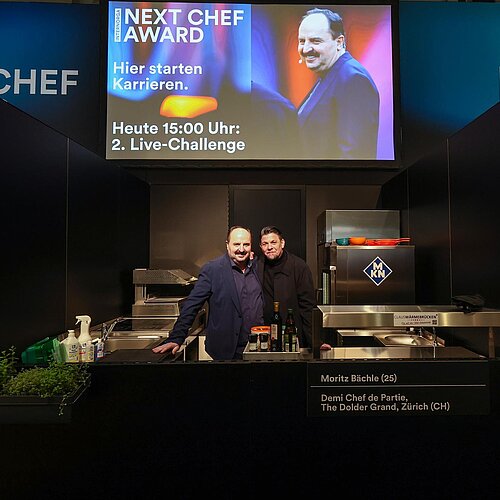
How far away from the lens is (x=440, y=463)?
5.11 feet

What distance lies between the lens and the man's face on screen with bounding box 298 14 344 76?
3.70m

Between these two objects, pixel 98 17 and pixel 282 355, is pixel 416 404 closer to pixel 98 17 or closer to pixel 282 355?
pixel 282 355

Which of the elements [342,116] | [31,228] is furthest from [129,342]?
[342,116]

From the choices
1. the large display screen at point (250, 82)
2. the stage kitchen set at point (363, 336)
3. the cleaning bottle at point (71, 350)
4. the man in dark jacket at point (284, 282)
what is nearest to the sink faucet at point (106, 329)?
the stage kitchen set at point (363, 336)

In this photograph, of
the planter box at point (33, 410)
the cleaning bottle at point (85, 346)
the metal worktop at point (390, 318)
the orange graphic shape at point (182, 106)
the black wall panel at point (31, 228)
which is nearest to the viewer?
the planter box at point (33, 410)

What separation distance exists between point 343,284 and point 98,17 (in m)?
3.25

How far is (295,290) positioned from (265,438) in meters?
1.34

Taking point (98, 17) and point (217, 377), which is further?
point (98, 17)

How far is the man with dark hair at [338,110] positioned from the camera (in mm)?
3682

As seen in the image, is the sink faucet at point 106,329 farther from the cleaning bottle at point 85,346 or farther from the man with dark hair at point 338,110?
the man with dark hair at point 338,110

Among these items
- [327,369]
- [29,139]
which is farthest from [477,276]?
[29,139]

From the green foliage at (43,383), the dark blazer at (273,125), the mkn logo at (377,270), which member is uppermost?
the dark blazer at (273,125)

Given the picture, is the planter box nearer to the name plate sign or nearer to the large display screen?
the name plate sign

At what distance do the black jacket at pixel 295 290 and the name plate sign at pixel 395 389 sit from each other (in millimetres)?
1193
